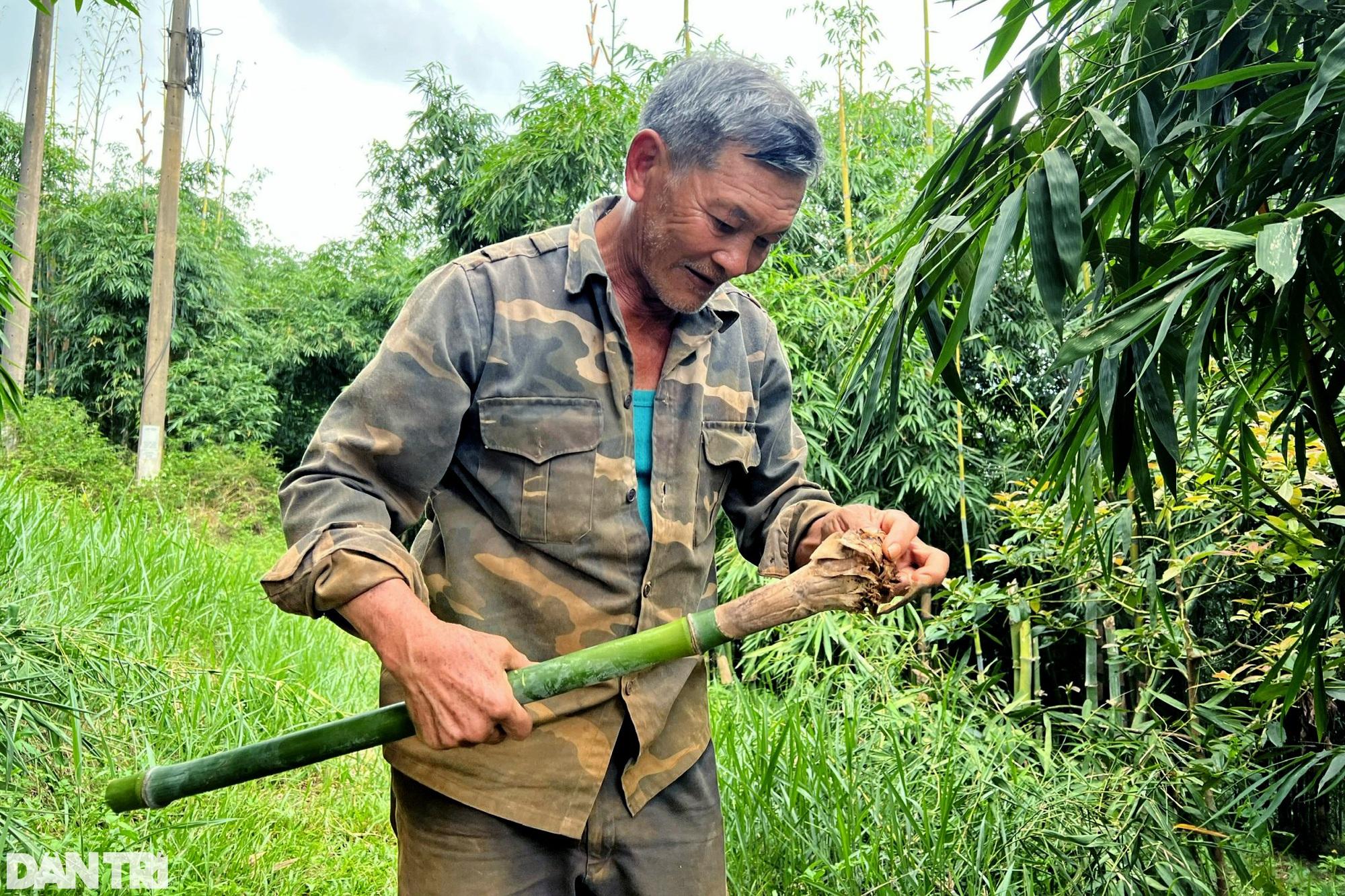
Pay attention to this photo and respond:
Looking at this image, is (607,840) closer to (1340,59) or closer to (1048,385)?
(1340,59)

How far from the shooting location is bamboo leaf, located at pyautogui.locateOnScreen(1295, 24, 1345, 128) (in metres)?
1.31

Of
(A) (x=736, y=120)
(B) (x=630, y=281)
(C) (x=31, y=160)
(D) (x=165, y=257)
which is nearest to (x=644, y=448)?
(B) (x=630, y=281)

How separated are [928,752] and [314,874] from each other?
1.88 meters

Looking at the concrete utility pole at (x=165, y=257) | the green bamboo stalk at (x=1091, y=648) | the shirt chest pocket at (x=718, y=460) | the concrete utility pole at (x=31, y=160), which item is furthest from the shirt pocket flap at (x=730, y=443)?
the concrete utility pole at (x=31, y=160)

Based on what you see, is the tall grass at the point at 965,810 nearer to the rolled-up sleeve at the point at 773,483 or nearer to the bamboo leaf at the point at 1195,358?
the rolled-up sleeve at the point at 773,483

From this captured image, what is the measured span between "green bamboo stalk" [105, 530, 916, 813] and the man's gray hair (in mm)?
680

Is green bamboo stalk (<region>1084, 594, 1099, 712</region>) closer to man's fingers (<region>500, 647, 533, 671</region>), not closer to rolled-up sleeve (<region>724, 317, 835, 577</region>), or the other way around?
rolled-up sleeve (<region>724, 317, 835, 577</region>)

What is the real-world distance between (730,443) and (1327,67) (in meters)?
1.03

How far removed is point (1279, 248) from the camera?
1.25 meters

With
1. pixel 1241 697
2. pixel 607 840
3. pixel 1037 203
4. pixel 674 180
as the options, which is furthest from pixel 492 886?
pixel 1241 697

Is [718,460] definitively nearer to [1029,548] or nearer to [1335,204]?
[1335,204]

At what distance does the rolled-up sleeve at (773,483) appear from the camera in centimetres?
193

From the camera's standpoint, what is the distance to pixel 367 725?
148 centimetres

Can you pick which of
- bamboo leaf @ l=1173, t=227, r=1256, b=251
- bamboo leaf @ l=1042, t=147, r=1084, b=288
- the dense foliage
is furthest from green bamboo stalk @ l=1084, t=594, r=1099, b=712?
bamboo leaf @ l=1173, t=227, r=1256, b=251
